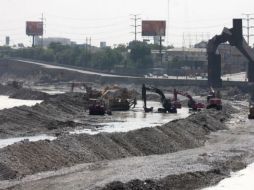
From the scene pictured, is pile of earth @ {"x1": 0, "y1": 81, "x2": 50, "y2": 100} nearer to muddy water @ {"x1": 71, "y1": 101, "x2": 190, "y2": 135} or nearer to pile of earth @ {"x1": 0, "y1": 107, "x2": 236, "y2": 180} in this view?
muddy water @ {"x1": 71, "y1": 101, "x2": 190, "y2": 135}

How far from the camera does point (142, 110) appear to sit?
90.4 meters

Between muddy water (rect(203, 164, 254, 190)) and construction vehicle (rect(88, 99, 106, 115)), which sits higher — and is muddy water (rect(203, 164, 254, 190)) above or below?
below

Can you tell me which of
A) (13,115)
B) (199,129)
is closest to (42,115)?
(13,115)

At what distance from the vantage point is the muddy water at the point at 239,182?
34.9m

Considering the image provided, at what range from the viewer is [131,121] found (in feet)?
237

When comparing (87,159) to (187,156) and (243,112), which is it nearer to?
(187,156)

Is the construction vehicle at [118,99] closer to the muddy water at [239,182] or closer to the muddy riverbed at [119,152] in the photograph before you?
the muddy riverbed at [119,152]

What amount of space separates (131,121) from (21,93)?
56491 mm

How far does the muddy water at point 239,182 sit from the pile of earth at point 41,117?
2071 cm

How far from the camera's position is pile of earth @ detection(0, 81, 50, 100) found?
11631 centimetres

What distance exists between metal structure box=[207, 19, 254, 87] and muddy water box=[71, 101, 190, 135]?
20166mm

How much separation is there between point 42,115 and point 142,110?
910 inches

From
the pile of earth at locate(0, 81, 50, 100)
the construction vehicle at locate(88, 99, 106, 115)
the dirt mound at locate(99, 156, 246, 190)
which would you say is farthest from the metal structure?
the dirt mound at locate(99, 156, 246, 190)

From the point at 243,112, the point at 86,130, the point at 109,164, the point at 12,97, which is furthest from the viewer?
the point at 12,97
